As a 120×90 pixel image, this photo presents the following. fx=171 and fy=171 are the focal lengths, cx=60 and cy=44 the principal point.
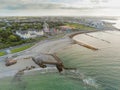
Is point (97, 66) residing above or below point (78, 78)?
above

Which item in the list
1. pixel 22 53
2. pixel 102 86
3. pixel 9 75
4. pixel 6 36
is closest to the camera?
pixel 102 86

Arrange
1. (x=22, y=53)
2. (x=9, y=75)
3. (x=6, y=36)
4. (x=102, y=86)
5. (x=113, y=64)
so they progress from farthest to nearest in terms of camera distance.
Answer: (x=6, y=36) < (x=22, y=53) < (x=113, y=64) < (x=9, y=75) < (x=102, y=86)

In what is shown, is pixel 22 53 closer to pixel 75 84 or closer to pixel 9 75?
pixel 9 75

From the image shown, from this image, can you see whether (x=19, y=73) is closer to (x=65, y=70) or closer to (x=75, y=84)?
(x=65, y=70)

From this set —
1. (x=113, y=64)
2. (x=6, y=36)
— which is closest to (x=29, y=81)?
(x=113, y=64)

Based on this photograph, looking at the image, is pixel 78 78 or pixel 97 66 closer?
pixel 78 78

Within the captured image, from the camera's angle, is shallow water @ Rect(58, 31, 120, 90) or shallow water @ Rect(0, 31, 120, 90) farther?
shallow water @ Rect(58, 31, 120, 90)

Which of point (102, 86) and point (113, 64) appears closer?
point (102, 86)

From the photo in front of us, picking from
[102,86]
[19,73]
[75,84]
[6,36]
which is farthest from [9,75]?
[6,36]

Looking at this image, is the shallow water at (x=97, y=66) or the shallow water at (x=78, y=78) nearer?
the shallow water at (x=78, y=78)
